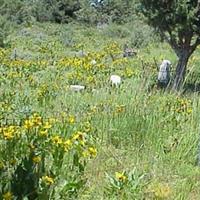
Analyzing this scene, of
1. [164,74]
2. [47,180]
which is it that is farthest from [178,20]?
[47,180]

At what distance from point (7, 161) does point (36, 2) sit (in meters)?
31.8

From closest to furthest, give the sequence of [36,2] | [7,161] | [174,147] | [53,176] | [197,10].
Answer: [53,176] < [7,161] < [174,147] < [197,10] < [36,2]

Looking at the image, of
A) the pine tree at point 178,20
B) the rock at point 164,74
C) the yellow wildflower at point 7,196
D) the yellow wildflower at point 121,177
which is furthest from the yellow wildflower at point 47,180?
the rock at point 164,74

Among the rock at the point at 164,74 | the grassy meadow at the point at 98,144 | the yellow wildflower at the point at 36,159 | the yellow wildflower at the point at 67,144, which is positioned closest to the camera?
the yellow wildflower at the point at 36,159

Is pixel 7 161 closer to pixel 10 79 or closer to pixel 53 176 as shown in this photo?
pixel 53 176

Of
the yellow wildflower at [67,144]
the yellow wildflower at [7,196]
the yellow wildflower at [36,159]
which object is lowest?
the yellow wildflower at [7,196]

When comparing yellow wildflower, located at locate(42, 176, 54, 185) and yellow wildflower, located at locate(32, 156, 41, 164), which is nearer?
→ yellow wildflower, located at locate(42, 176, 54, 185)

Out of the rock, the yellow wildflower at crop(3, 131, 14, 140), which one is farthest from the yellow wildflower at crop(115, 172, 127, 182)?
the rock

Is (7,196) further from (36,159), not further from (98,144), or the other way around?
(98,144)

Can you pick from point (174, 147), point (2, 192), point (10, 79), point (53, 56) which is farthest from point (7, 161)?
point (53, 56)

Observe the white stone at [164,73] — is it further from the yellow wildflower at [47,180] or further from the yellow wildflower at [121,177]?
the yellow wildflower at [47,180]

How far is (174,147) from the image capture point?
4.61m

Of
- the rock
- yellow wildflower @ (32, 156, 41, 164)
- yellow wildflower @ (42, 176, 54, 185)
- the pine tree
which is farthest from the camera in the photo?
the rock

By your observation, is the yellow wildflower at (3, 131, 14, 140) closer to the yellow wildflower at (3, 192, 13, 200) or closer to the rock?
the yellow wildflower at (3, 192, 13, 200)
